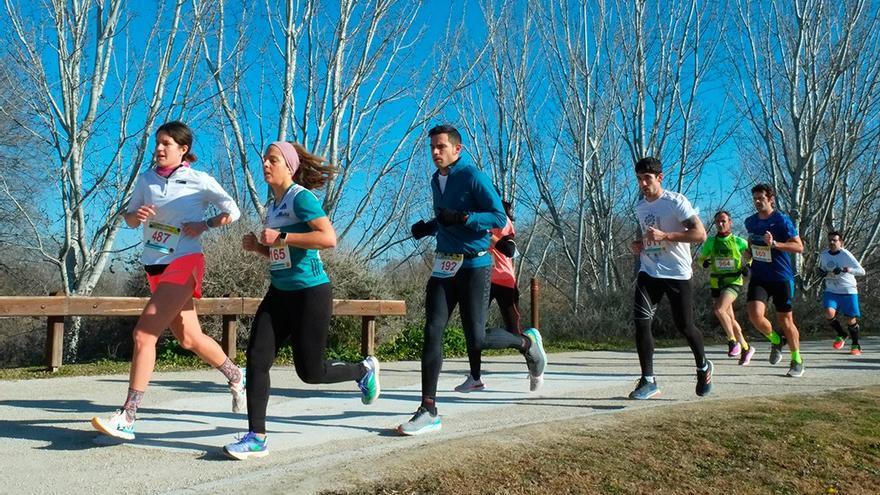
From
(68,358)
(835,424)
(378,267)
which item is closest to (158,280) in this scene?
(835,424)

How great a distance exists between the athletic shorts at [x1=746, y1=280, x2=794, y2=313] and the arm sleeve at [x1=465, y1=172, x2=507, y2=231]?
16.3ft

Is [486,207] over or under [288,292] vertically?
over

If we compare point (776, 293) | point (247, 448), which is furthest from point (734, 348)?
point (247, 448)

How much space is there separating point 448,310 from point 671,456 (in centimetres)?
169

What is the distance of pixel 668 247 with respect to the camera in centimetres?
630

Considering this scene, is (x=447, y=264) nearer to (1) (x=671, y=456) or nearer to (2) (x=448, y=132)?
(2) (x=448, y=132)

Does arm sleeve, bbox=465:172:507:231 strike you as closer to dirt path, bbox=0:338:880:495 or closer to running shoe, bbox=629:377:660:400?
dirt path, bbox=0:338:880:495

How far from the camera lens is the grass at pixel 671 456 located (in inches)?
155

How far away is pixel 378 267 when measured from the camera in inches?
531

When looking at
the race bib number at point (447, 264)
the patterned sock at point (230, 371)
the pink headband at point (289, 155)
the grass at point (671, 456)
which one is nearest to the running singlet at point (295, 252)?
the pink headband at point (289, 155)

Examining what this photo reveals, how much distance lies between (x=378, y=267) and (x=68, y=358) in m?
5.14

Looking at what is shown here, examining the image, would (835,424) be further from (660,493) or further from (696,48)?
(696,48)

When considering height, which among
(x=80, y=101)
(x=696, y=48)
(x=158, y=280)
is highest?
(x=696, y=48)

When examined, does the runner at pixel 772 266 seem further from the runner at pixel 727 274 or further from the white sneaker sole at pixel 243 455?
the white sneaker sole at pixel 243 455
